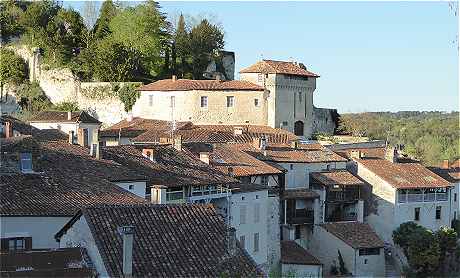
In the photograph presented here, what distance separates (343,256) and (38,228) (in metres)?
23.3

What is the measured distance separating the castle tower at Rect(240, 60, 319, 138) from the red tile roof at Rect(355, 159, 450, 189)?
10.4 metres

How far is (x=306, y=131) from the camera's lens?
61.2m

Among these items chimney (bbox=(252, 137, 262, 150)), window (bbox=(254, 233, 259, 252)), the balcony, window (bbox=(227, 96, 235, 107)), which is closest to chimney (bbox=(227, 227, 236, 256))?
window (bbox=(254, 233, 259, 252))

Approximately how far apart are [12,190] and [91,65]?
137 ft

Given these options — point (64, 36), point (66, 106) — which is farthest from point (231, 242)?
point (64, 36)

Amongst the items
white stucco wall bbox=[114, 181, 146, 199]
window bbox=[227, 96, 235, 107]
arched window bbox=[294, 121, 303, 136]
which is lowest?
white stucco wall bbox=[114, 181, 146, 199]

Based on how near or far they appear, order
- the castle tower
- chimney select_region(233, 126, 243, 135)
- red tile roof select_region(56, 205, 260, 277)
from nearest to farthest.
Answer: red tile roof select_region(56, 205, 260, 277)
chimney select_region(233, 126, 243, 135)
the castle tower

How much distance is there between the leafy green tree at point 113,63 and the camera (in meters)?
62.7

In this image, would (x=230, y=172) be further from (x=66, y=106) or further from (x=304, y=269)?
(x=66, y=106)

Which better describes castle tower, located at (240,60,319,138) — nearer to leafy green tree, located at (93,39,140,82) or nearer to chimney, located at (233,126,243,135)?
chimney, located at (233,126,243,135)

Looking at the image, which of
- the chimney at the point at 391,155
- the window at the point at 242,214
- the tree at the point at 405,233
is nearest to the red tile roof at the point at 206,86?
the chimney at the point at 391,155

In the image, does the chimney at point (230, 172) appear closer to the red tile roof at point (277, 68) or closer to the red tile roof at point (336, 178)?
the red tile roof at point (336, 178)

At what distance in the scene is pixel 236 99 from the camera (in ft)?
191

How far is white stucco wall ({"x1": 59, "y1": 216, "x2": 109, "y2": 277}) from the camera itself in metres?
18.3
